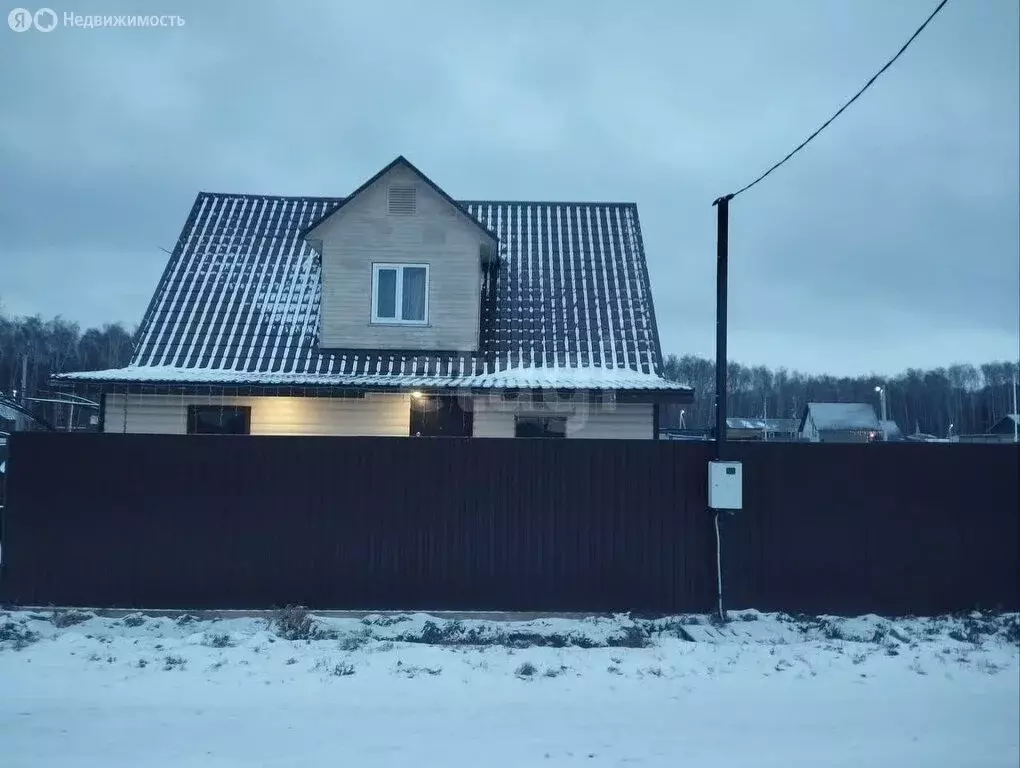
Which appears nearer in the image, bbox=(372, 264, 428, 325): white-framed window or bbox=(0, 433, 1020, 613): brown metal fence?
bbox=(0, 433, 1020, 613): brown metal fence

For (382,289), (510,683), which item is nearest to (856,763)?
(510,683)

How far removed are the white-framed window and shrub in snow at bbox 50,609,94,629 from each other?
288 inches

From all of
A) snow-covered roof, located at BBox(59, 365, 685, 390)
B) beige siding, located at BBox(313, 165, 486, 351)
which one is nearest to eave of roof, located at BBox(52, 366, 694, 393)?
snow-covered roof, located at BBox(59, 365, 685, 390)

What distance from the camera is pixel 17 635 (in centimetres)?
737

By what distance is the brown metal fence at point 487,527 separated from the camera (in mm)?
8352

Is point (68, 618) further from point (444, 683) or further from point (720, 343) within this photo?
point (720, 343)

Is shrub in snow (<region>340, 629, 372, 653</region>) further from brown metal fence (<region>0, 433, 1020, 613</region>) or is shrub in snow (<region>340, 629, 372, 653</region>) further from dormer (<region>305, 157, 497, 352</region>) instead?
dormer (<region>305, 157, 497, 352</region>)

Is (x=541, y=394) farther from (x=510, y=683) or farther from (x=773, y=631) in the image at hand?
(x=510, y=683)

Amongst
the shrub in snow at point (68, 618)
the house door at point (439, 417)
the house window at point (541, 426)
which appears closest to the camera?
the shrub in snow at point (68, 618)

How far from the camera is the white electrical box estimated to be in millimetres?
8297

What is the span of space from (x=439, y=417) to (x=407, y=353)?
1.40 metres

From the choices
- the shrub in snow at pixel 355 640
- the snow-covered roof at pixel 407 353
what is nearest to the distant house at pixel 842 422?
the snow-covered roof at pixel 407 353

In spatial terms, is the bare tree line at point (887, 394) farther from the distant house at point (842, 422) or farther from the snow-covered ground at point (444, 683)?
the snow-covered ground at point (444, 683)

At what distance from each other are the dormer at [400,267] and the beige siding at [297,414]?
1188mm
